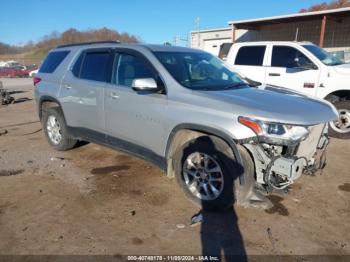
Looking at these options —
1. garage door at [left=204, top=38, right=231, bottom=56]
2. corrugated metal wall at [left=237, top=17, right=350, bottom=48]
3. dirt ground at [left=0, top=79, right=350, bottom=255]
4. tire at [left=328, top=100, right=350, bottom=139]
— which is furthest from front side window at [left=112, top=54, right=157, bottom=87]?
garage door at [left=204, top=38, right=231, bottom=56]

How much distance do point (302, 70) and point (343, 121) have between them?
1.46 m

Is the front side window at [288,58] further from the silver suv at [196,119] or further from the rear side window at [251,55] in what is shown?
the silver suv at [196,119]

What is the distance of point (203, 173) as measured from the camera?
381cm

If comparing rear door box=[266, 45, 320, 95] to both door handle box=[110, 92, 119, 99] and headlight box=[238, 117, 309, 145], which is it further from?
door handle box=[110, 92, 119, 99]

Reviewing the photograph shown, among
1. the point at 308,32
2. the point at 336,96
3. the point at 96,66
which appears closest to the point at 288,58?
the point at 336,96

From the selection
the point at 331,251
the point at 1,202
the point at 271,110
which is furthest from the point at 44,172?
the point at 331,251

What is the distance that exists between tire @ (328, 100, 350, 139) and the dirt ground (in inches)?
70.1

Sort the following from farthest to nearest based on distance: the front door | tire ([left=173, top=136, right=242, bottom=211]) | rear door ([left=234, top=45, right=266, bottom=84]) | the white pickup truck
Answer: rear door ([left=234, top=45, right=266, bottom=84]) < the white pickup truck < the front door < tire ([left=173, top=136, right=242, bottom=211])

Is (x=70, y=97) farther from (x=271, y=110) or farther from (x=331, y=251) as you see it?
(x=331, y=251)

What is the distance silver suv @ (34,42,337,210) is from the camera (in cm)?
336

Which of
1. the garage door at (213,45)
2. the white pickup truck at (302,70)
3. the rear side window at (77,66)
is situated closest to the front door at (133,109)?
the rear side window at (77,66)

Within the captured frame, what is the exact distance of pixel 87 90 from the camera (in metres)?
4.93

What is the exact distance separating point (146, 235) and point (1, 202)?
2.00 metres

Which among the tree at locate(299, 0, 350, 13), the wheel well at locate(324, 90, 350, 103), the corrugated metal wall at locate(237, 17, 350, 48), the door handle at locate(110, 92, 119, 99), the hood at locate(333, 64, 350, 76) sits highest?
the tree at locate(299, 0, 350, 13)
